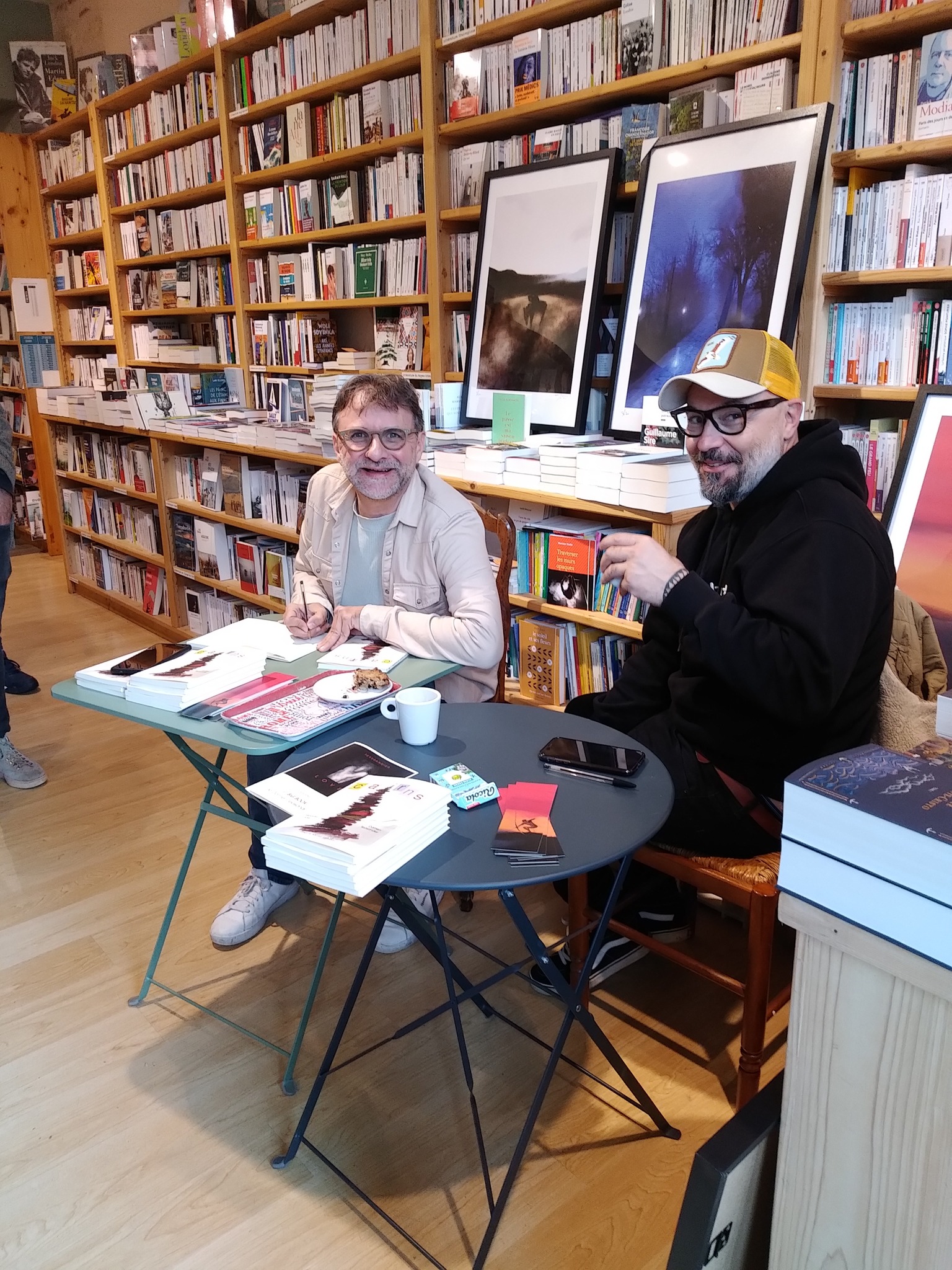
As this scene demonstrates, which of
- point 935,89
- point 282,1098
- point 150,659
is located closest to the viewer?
point 282,1098

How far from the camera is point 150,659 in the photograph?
192cm

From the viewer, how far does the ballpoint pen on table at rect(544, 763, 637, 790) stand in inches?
59.0

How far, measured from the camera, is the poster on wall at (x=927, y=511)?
2078 mm

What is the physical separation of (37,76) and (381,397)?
5.39 meters

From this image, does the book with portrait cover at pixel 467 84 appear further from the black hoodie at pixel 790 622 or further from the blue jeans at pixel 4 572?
the blue jeans at pixel 4 572

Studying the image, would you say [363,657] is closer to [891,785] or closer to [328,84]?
[891,785]

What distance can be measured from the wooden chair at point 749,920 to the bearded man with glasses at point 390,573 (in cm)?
62

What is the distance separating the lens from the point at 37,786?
317 cm

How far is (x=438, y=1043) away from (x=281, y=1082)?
323 mm

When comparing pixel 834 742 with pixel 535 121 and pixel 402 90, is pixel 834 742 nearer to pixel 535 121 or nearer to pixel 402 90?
pixel 535 121

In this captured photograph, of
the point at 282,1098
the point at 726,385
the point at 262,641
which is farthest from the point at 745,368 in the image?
the point at 282,1098

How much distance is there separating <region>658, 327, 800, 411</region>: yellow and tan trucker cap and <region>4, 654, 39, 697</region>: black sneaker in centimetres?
325

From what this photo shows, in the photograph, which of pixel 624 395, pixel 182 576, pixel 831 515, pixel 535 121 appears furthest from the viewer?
pixel 182 576

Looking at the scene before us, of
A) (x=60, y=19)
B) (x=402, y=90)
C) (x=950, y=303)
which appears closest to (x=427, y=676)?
(x=950, y=303)
